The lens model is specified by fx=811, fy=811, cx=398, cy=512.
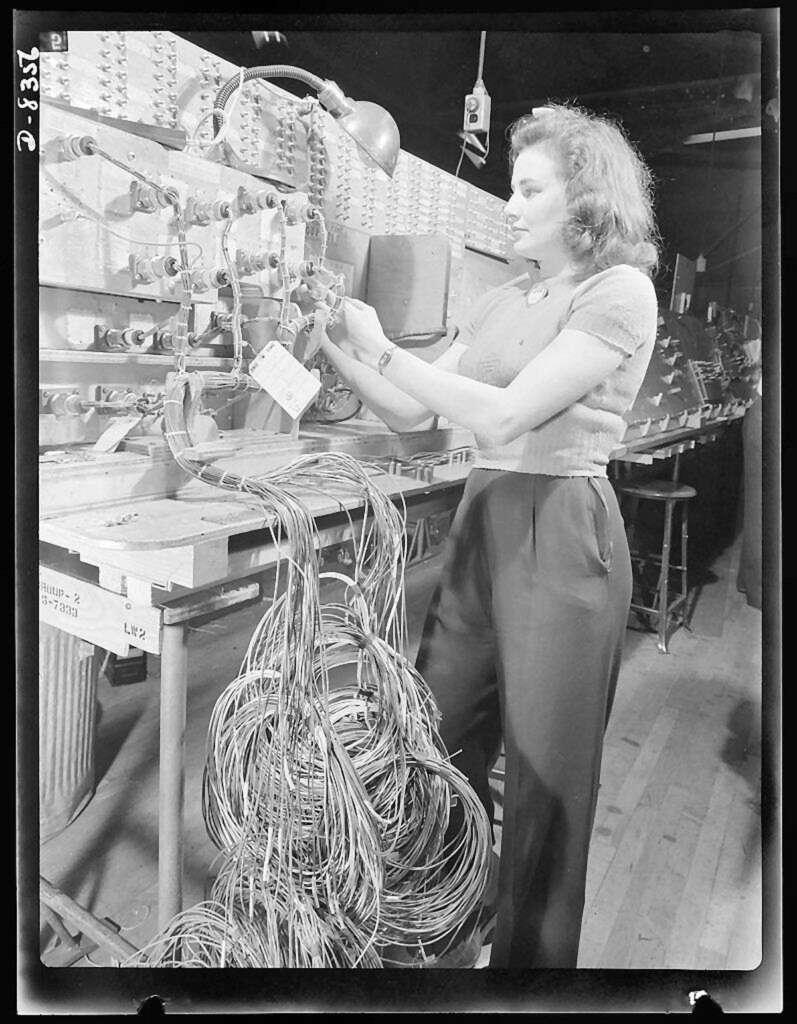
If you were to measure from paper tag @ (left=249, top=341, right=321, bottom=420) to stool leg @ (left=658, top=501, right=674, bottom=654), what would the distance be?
2.42ft

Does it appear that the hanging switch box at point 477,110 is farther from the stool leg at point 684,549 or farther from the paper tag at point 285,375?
the stool leg at point 684,549

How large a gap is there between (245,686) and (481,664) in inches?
18.2

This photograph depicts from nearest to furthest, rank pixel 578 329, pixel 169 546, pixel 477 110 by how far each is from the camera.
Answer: pixel 169 546
pixel 578 329
pixel 477 110

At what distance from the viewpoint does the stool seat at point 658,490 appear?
1.55 metres

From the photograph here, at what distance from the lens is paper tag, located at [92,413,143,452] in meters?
1.62

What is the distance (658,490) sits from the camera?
158cm

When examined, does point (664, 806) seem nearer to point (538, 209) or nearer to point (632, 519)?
point (632, 519)

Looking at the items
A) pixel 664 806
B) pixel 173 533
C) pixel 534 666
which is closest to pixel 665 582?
pixel 534 666

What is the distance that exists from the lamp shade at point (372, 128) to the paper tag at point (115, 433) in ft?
2.32

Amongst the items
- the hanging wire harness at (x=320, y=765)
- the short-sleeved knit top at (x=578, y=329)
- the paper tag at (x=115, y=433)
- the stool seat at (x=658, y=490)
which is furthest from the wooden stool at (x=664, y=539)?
the paper tag at (x=115, y=433)

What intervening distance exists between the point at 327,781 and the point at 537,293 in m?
0.99

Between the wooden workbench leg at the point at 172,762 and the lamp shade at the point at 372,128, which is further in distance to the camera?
the lamp shade at the point at 372,128

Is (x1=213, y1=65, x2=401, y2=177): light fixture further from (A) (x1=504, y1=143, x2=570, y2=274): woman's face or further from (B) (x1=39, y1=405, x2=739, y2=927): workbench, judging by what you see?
(B) (x1=39, y1=405, x2=739, y2=927): workbench

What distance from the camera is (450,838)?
1.63m
